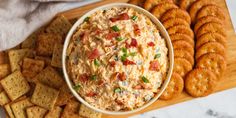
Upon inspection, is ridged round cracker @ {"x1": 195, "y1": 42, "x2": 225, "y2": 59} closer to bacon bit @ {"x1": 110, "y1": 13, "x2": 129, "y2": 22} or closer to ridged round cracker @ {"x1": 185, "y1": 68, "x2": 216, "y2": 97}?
ridged round cracker @ {"x1": 185, "y1": 68, "x2": 216, "y2": 97}

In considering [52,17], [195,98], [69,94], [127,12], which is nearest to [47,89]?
[69,94]

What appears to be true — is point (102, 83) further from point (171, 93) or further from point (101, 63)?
point (171, 93)

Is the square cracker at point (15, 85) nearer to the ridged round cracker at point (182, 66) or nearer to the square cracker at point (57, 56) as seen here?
the square cracker at point (57, 56)

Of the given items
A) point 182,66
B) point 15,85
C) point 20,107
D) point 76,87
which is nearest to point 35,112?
point 20,107

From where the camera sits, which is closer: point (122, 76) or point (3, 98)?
point (122, 76)

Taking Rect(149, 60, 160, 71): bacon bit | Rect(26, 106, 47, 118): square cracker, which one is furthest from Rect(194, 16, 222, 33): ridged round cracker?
Rect(26, 106, 47, 118): square cracker

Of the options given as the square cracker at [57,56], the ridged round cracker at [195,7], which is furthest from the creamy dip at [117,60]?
the ridged round cracker at [195,7]

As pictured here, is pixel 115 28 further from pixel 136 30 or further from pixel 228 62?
pixel 228 62
